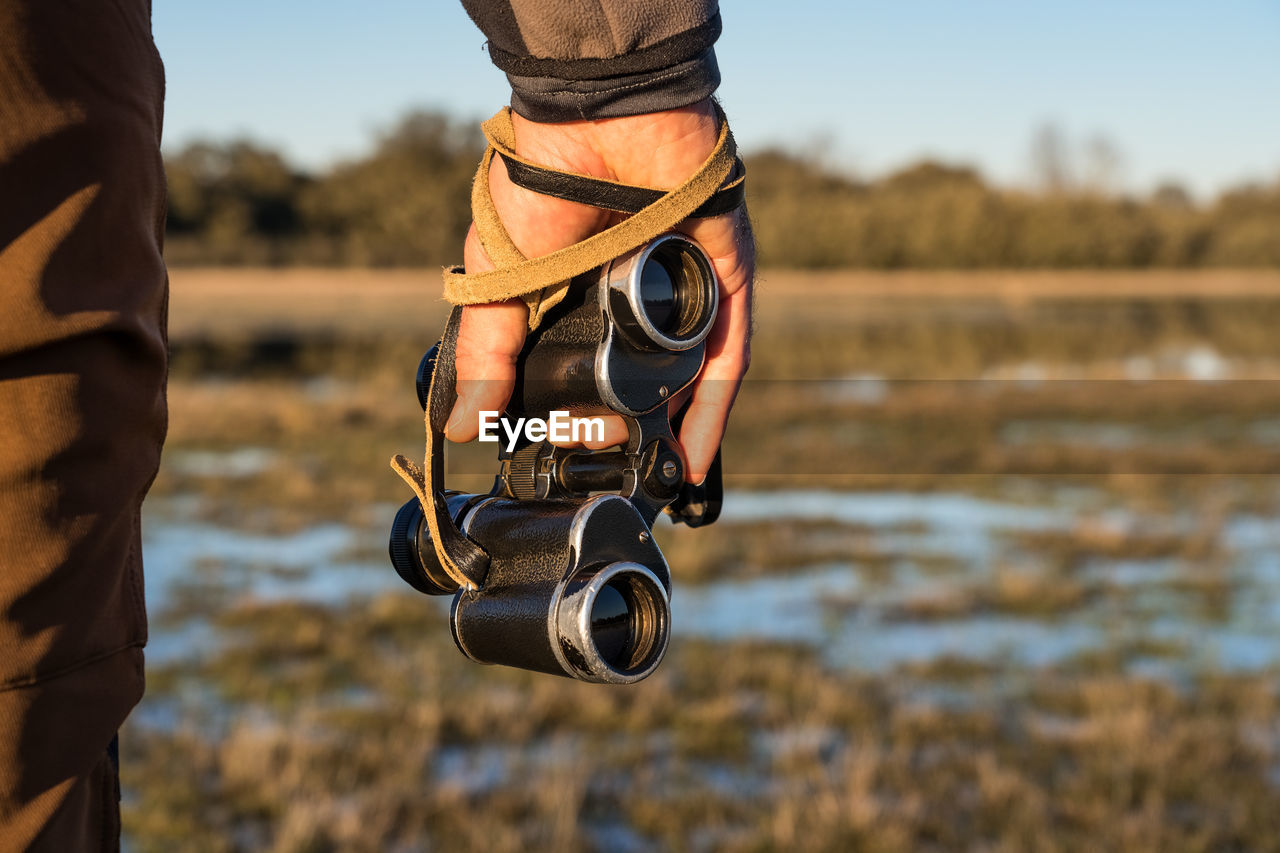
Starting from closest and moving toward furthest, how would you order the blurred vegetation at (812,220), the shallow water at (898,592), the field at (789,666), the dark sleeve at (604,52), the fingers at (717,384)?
the dark sleeve at (604,52) → the fingers at (717,384) → the field at (789,666) → the shallow water at (898,592) → the blurred vegetation at (812,220)

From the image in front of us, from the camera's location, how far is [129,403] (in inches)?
61.2

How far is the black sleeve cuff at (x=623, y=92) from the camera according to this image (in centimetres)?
164

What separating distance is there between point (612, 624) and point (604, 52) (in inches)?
29.6

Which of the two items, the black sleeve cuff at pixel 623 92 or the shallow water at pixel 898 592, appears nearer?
the black sleeve cuff at pixel 623 92

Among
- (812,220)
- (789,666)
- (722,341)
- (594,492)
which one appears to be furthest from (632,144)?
(812,220)

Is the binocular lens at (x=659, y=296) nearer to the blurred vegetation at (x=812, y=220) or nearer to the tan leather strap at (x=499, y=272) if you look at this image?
the tan leather strap at (x=499, y=272)

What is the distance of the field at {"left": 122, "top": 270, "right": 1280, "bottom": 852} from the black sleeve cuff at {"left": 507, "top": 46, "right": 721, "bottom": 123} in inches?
221

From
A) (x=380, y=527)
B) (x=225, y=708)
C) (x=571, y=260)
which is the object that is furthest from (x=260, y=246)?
(x=571, y=260)

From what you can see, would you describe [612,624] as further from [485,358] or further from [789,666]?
[789,666]

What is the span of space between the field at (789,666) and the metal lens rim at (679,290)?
17.7 ft

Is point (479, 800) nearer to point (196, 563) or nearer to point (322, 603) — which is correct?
point (322, 603)

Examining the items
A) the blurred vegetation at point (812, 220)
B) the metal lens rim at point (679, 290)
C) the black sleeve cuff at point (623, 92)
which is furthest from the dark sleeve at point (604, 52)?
the blurred vegetation at point (812, 220)

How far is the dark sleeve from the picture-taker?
63.2 inches

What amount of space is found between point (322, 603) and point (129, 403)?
9879 mm
